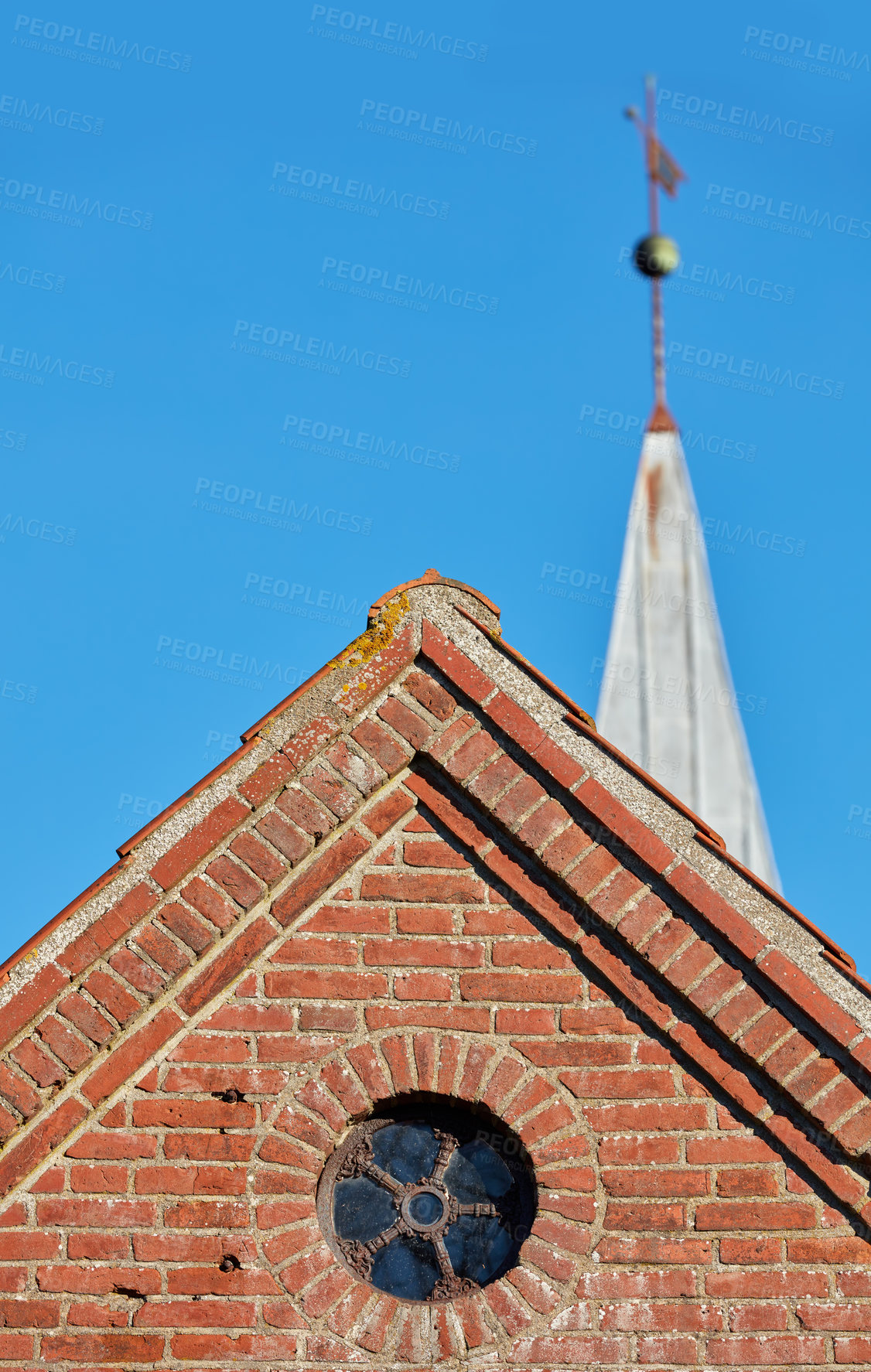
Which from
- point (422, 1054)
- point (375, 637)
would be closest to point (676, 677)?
point (375, 637)

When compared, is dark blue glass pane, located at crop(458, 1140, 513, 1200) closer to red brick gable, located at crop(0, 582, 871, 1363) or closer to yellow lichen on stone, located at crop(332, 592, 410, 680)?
red brick gable, located at crop(0, 582, 871, 1363)

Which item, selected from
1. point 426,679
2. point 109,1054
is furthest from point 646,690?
point 109,1054

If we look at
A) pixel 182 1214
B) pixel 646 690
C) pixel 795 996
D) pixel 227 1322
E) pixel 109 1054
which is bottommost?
pixel 227 1322

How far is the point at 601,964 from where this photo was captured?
4668 millimetres

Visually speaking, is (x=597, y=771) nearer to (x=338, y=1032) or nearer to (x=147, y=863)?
(x=338, y=1032)

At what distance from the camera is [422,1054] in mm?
4551

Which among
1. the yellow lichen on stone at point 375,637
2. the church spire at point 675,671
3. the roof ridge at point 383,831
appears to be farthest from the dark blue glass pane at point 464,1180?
the church spire at point 675,671

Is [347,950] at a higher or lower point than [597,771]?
lower

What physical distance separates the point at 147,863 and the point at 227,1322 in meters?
1.49

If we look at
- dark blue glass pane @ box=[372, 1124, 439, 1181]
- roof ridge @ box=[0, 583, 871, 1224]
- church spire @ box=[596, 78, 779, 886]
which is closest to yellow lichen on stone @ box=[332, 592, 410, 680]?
roof ridge @ box=[0, 583, 871, 1224]

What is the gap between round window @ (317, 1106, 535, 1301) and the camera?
4438mm

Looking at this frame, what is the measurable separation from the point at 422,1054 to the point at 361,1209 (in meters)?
0.54

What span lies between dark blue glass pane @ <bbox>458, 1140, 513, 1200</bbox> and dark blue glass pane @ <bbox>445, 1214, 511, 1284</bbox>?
0.33 feet

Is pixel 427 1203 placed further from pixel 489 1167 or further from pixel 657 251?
pixel 657 251
